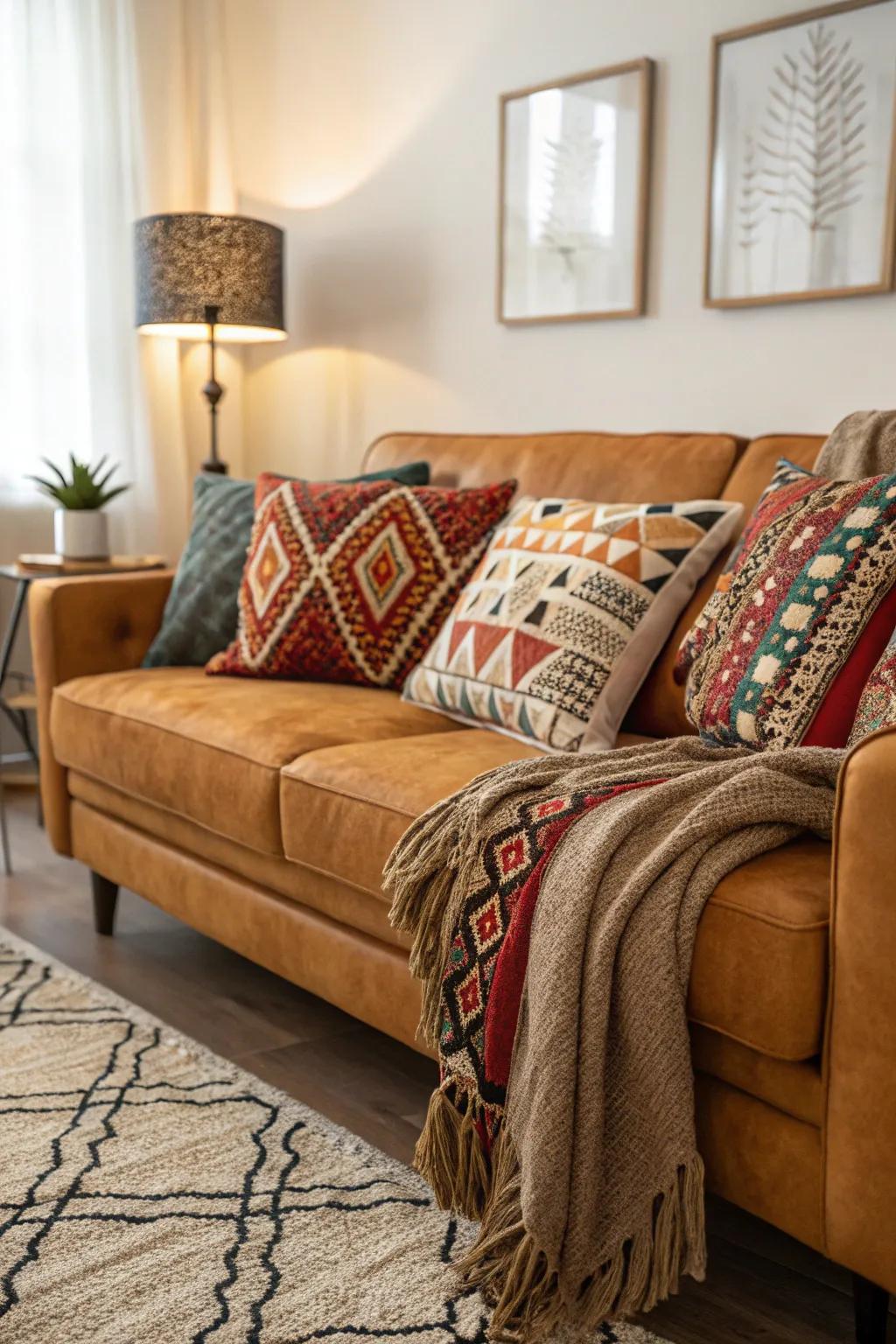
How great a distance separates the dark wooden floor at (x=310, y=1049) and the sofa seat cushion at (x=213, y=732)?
326 mm

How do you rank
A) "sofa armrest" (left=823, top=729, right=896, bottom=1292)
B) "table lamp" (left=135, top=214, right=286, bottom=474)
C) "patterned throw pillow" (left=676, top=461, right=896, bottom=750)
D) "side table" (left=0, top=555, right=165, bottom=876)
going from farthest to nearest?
"table lamp" (left=135, top=214, right=286, bottom=474), "side table" (left=0, top=555, right=165, bottom=876), "patterned throw pillow" (left=676, top=461, right=896, bottom=750), "sofa armrest" (left=823, top=729, right=896, bottom=1292)

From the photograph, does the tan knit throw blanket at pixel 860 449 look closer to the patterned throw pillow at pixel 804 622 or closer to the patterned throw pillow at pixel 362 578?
the patterned throw pillow at pixel 804 622

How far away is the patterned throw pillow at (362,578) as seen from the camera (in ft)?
7.88

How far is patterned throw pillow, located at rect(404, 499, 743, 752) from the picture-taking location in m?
1.96

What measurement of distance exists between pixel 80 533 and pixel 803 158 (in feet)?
5.95

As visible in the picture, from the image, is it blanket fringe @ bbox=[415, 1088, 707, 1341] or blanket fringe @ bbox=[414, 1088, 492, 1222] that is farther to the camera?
blanket fringe @ bbox=[414, 1088, 492, 1222]

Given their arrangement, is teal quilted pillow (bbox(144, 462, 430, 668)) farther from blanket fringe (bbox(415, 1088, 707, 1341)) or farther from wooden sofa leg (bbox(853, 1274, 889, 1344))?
wooden sofa leg (bbox(853, 1274, 889, 1344))

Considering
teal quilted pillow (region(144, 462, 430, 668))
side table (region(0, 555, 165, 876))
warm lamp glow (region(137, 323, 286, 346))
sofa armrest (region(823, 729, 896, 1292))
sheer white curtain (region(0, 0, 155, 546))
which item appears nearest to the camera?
sofa armrest (region(823, 729, 896, 1292))

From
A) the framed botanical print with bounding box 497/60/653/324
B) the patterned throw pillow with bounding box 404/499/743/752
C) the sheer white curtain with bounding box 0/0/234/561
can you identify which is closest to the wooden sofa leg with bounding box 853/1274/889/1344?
the patterned throw pillow with bounding box 404/499/743/752

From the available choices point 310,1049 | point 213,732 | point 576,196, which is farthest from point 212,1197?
point 576,196

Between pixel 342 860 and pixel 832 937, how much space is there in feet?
2.50

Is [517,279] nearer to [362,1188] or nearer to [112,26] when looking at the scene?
[112,26]

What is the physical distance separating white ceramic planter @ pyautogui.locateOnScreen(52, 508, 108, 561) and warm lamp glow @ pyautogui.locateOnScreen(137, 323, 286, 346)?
49 centimetres

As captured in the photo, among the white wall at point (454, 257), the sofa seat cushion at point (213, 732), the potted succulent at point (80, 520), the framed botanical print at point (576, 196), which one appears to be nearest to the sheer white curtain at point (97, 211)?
the white wall at point (454, 257)
